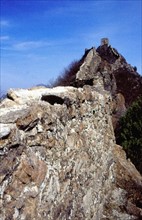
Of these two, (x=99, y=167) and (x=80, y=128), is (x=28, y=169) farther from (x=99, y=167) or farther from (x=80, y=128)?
(x=99, y=167)

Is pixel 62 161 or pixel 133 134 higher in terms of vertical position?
pixel 133 134

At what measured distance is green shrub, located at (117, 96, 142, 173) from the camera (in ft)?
43.4

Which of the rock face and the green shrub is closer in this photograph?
the rock face

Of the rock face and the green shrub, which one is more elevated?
the green shrub

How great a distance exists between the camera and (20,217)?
545 cm

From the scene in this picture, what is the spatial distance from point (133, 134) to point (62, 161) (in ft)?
24.9

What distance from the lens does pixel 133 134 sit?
14.3 m

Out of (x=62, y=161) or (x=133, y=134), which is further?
(x=133, y=134)

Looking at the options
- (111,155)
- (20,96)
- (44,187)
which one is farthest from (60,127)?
(111,155)

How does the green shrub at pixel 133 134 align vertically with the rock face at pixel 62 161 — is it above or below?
above

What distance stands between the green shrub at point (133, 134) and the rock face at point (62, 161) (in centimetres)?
142

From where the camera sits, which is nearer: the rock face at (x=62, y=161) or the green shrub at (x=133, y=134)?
the rock face at (x=62, y=161)

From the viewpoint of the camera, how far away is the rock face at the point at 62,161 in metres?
5.50

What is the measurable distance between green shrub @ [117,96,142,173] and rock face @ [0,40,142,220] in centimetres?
142
